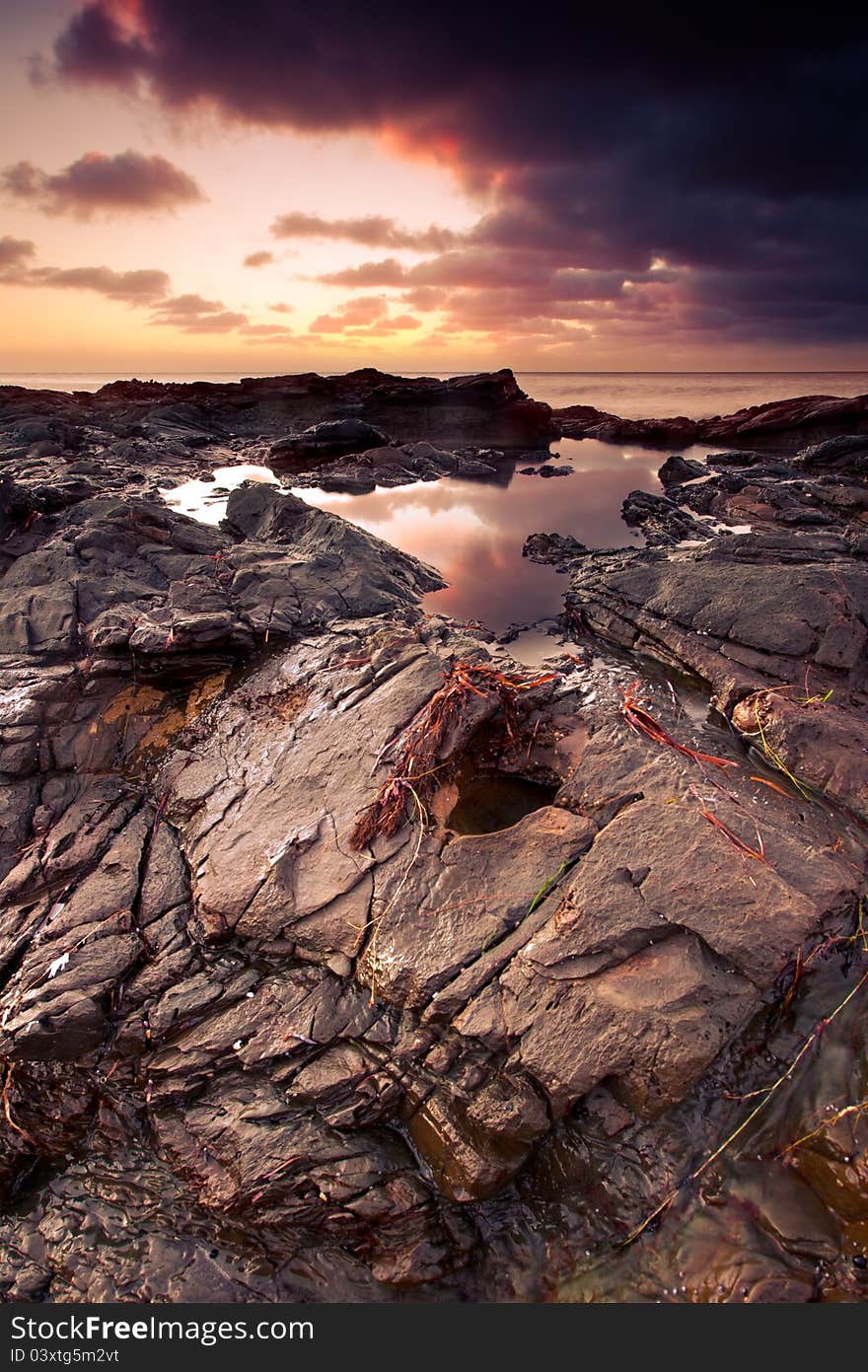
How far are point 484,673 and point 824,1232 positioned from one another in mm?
4250

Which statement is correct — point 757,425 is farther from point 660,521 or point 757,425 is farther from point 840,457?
point 660,521

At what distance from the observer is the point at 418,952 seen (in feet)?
13.2

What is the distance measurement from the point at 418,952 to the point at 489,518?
43.6 ft

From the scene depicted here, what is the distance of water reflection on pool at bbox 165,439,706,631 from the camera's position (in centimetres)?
1040

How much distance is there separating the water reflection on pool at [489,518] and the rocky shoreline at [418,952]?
3.12 metres

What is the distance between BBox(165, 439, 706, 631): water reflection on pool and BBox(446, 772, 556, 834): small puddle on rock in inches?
162

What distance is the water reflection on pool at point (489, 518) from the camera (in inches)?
409

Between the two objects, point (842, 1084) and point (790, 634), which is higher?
point (790, 634)

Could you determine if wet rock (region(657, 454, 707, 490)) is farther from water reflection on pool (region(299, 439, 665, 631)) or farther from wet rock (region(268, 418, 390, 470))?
wet rock (region(268, 418, 390, 470))

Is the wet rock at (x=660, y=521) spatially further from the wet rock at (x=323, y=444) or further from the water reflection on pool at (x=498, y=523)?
the wet rock at (x=323, y=444)

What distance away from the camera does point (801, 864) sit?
4.18m

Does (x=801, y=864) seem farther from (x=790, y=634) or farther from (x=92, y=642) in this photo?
(x=92, y=642)

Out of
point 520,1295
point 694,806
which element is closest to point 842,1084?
point 694,806

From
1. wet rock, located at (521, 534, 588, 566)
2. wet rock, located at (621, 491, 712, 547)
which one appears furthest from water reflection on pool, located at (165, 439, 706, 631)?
wet rock, located at (621, 491, 712, 547)
